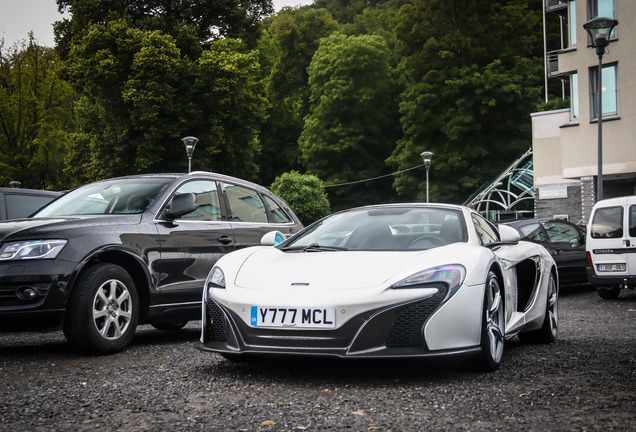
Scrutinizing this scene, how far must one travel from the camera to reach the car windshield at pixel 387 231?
6.18 meters

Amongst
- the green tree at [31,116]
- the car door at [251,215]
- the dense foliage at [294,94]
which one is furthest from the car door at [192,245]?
the green tree at [31,116]

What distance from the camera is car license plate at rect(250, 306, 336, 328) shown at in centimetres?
518

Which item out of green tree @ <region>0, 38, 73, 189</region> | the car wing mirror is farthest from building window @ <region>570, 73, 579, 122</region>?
green tree @ <region>0, 38, 73, 189</region>

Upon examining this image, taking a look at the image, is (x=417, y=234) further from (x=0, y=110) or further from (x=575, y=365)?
(x=0, y=110)

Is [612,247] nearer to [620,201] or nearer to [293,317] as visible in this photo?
[620,201]

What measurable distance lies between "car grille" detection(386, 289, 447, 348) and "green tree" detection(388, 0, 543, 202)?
39742 mm

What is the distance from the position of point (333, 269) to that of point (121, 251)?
95.5 inches

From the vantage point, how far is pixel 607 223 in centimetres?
1422

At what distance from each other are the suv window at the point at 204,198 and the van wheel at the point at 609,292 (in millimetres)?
8506

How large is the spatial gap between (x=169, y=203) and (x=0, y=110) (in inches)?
1599

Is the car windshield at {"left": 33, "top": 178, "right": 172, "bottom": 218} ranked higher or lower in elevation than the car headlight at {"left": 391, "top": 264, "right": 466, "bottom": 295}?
higher

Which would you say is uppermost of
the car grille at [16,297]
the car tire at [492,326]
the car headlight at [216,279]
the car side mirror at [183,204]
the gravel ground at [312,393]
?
the car side mirror at [183,204]

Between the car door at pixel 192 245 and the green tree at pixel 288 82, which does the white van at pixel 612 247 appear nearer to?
the car door at pixel 192 245

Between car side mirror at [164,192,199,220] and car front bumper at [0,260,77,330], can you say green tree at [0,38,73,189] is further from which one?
car front bumper at [0,260,77,330]
